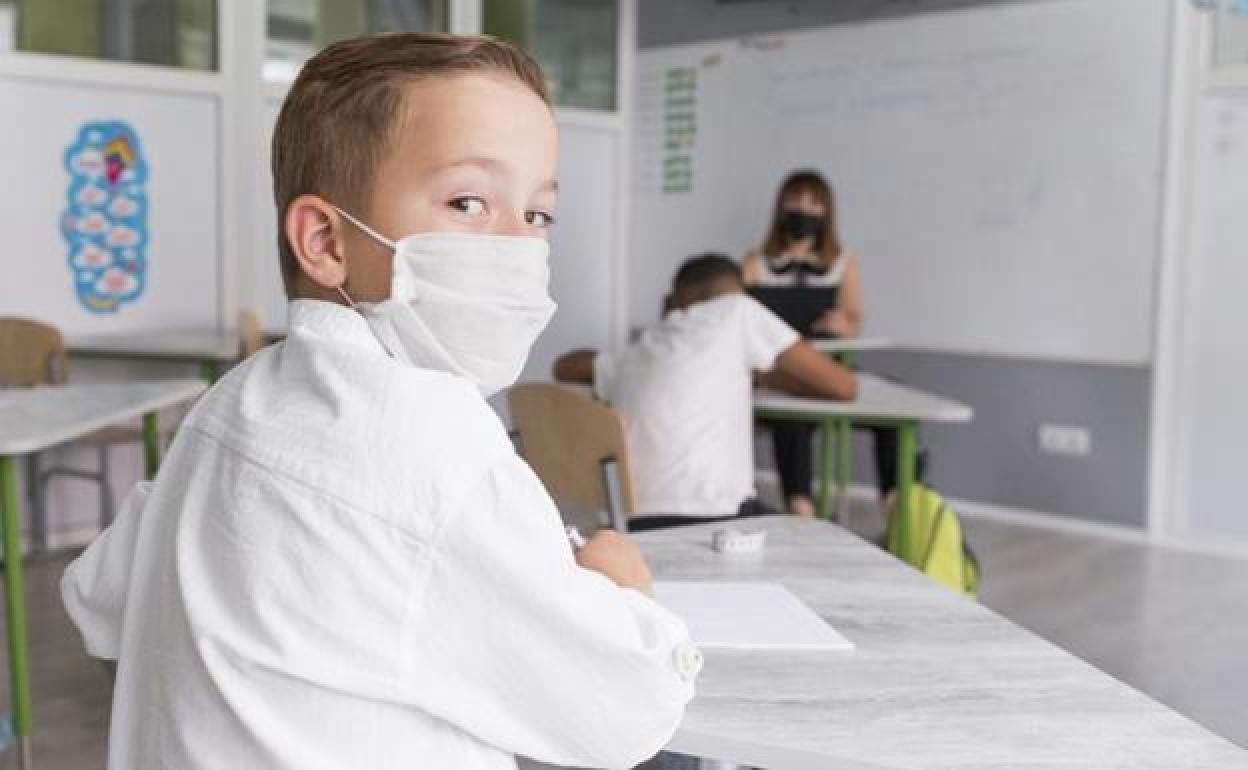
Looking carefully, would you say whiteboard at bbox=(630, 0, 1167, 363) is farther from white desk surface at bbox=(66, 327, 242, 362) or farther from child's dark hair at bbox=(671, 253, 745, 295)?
white desk surface at bbox=(66, 327, 242, 362)

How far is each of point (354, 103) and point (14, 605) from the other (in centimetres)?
207

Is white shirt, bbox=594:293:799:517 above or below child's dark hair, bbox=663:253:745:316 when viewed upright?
below

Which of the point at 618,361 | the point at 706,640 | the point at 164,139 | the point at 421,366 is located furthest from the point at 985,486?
the point at 421,366

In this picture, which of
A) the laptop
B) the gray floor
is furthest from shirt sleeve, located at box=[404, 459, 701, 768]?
the laptop

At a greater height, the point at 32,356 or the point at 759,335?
the point at 759,335

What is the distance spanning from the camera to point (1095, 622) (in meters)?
3.89

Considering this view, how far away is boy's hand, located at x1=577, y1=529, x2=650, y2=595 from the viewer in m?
0.94

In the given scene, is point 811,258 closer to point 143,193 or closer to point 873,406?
point 873,406

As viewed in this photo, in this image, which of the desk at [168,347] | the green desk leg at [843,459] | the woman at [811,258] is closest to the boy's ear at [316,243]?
the green desk leg at [843,459]

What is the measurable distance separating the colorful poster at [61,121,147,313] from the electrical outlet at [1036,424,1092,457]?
354cm

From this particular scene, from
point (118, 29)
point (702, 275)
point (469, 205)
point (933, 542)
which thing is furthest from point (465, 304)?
point (118, 29)

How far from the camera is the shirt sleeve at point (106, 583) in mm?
876

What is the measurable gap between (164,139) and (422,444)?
4.38 meters

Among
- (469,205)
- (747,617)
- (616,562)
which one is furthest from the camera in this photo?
(747,617)
